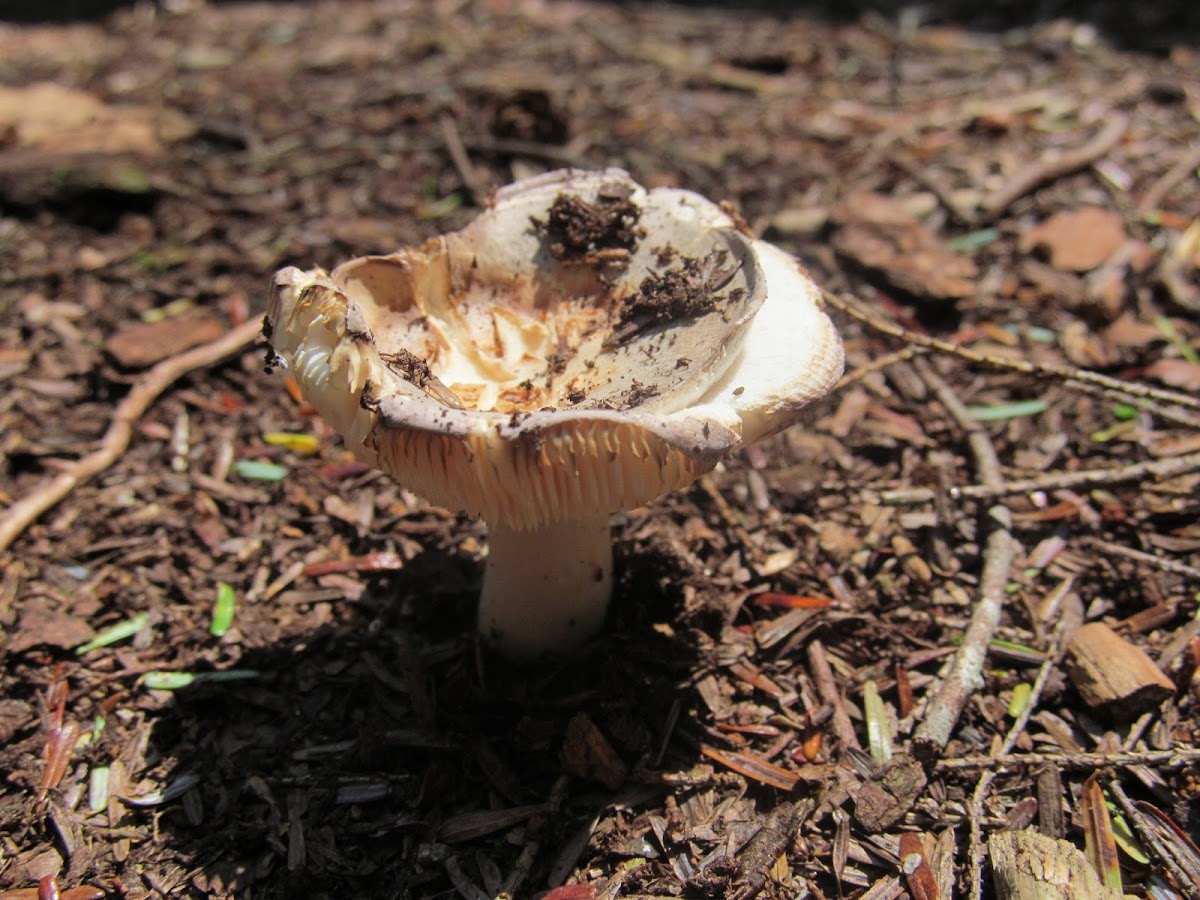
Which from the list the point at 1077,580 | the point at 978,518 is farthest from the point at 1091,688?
the point at 978,518

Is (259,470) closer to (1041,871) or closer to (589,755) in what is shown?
(589,755)

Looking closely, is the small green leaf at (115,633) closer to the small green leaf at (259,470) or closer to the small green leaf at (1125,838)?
the small green leaf at (259,470)

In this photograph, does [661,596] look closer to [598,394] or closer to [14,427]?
[598,394]

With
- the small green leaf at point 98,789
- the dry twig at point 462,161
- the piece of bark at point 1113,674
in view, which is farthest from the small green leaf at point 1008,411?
the small green leaf at point 98,789

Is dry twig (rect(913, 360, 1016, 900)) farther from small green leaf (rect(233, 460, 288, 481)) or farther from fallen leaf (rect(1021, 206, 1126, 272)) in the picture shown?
small green leaf (rect(233, 460, 288, 481))

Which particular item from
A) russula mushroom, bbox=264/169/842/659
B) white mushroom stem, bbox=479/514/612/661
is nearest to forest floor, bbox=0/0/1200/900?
white mushroom stem, bbox=479/514/612/661

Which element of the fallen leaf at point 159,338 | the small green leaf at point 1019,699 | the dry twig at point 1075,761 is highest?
the fallen leaf at point 159,338
